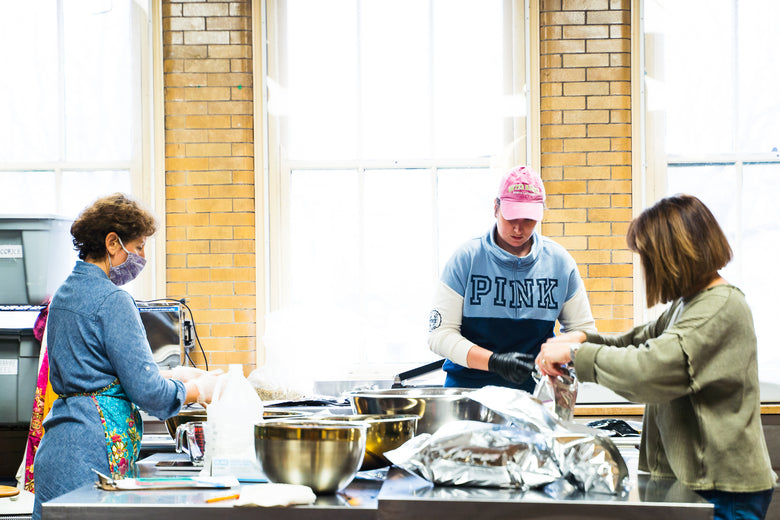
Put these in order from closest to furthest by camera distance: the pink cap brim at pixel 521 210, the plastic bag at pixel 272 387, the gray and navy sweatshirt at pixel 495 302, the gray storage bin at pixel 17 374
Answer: the pink cap brim at pixel 521 210, the gray and navy sweatshirt at pixel 495 302, the plastic bag at pixel 272 387, the gray storage bin at pixel 17 374

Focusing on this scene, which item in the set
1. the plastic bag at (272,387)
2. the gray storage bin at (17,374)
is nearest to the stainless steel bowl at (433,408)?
the plastic bag at (272,387)

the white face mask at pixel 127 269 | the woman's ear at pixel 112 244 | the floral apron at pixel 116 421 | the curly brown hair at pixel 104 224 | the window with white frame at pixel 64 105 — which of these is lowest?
the floral apron at pixel 116 421

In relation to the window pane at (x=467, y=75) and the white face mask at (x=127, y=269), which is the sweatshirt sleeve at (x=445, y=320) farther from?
the window pane at (x=467, y=75)

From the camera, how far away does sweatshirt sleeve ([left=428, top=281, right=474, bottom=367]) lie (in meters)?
2.69

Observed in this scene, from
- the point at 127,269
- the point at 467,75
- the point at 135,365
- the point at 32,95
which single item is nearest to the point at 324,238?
the point at 467,75

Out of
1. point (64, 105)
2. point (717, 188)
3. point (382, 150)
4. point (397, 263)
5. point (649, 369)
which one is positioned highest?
point (64, 105)

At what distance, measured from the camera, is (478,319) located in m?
2.76

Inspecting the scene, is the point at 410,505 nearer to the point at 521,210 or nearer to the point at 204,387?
the point at 204,387

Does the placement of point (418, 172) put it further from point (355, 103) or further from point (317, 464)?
point (317, 464)

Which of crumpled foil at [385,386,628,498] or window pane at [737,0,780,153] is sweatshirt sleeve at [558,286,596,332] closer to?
crumpled foil at [385,386,628,498]

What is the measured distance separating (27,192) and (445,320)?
269 cm

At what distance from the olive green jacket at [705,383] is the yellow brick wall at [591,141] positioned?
252cm

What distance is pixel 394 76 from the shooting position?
14.3ft

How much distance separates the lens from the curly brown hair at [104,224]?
2232 mm
